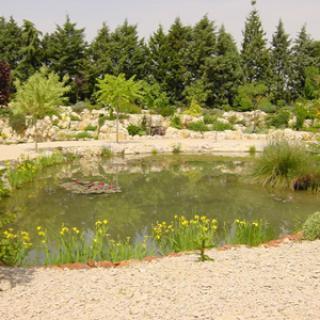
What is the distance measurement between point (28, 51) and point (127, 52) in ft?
23.0

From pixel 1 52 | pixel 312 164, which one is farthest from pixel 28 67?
pixel 312 164

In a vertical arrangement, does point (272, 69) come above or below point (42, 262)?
above

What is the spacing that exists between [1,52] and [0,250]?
1175 inches

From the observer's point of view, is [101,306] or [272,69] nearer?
[101,306]

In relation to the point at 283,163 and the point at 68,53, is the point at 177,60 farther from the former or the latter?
the point at 283,163

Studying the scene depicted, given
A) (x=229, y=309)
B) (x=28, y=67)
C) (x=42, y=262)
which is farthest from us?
(x=28, y=67)

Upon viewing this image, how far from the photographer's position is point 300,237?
6.77 meters

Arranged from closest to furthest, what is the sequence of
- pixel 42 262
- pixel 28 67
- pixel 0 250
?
1. pixel 0 250
2. pixel 42 262
3. pixel 28 67

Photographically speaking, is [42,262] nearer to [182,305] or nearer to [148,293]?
[148,293]

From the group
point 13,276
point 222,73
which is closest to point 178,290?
point 13,276

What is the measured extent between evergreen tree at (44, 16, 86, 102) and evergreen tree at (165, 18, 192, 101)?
6431 mm

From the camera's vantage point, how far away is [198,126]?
24875 millimetres

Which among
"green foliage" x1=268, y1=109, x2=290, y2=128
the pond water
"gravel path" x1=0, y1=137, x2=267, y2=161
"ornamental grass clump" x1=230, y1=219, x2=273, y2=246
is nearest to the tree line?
"green foliage" x1=268, y1=109, x2=290, y2=128

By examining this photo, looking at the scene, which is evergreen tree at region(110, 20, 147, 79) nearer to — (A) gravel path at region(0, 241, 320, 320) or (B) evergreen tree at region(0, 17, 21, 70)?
(B) evergreen tree at region(0, 17, 21, 70)
